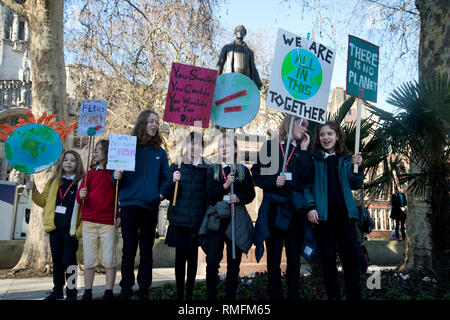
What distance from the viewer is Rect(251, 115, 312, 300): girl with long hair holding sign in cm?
407

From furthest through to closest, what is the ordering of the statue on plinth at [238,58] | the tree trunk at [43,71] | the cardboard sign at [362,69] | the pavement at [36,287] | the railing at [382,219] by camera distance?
the railing at [382,219]
the statue on plinth at [238,58]
the tree trunk at [43,71]
the pavement at [36,287]
the cardboard sign at [362,69]

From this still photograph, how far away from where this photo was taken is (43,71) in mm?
8016

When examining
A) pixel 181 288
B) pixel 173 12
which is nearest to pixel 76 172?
pixel 181 288

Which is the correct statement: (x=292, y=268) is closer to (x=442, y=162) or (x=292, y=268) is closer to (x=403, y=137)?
(x=403, y=137)

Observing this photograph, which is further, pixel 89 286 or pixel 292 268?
pixel 89 286

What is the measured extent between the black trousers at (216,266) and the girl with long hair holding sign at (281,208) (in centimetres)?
28

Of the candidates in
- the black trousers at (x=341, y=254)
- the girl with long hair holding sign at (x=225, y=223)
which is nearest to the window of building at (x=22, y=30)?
the girl with long hair holding sign at (x=225, y=223)

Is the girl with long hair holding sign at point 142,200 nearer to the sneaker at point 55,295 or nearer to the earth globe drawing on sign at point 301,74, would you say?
the sneaker at point 55,295

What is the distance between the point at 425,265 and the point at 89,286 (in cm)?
431

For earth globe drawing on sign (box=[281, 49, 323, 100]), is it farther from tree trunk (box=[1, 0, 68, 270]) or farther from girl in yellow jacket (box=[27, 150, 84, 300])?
tree trunk (box=[1, 0, 68, 270])

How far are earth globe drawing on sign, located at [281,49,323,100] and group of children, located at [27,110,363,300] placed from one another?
1.10 ft

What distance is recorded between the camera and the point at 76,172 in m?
5.10

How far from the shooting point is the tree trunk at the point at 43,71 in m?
7.78

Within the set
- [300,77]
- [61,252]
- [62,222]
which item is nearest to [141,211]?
[62,222]
